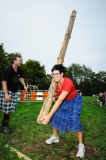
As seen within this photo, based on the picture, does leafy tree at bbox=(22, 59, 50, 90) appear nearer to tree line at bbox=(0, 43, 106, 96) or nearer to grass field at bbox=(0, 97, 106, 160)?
tree line at bbox=(0, 43, 106, 96)

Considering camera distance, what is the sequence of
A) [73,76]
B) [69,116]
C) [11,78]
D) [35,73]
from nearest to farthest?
[69,116] → [11,78] → [35,73] → [73,76]

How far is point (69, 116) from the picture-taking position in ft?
10.5

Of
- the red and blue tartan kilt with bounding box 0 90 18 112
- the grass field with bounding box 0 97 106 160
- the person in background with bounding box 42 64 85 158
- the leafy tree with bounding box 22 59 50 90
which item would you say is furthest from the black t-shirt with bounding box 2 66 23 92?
the leafy tree with bounding box 22 59 50 90

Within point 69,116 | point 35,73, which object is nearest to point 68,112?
point 69,116

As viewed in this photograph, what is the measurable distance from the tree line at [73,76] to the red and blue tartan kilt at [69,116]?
27.7m

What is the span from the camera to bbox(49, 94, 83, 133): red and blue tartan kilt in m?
3.13

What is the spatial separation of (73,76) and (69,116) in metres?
77.4

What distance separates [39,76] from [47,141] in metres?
46.3

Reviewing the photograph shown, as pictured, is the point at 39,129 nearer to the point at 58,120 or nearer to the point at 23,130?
the point at 23,130

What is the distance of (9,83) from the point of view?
4301 mm

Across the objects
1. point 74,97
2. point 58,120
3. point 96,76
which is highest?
point 96,76

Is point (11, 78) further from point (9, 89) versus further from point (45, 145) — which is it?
point (45, 145)

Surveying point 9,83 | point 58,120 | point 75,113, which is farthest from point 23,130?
point 75,113

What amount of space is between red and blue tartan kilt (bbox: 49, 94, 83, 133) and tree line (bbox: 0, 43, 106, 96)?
90.9 ft
